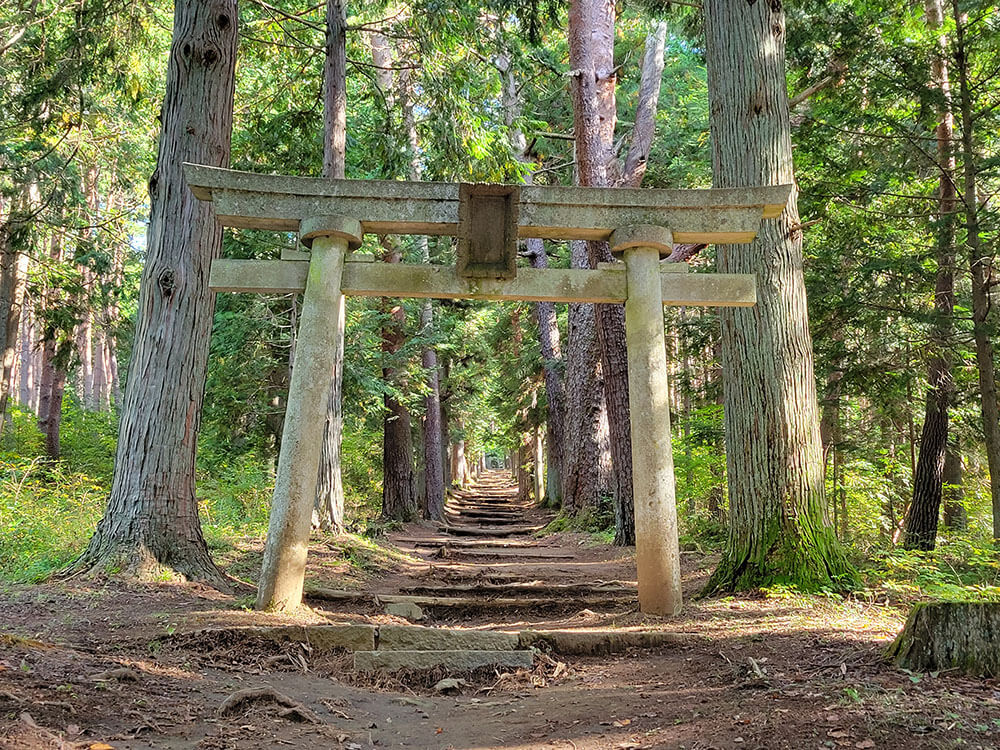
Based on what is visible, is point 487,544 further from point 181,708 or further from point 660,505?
point 181,708

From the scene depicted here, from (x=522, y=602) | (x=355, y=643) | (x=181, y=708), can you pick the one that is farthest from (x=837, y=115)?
(x=181, y=708)

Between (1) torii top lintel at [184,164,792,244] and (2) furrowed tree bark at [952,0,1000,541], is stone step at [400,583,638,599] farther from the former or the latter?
(2) furrowed tree bark at [952,0,1000,541]

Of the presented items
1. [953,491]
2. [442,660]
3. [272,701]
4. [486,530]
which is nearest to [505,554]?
[486,530]

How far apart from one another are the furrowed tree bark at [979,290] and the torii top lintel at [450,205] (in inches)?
173

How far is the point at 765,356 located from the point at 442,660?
3793mm

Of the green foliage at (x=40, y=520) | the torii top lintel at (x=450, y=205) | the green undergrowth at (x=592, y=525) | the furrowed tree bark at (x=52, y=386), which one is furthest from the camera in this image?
the green undergrowth at (x=592, y=525)

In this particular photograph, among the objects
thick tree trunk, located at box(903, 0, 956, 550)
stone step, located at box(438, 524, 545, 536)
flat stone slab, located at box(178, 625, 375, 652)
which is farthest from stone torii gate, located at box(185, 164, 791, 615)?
stone step, located at box(438, 524, 545, 536)

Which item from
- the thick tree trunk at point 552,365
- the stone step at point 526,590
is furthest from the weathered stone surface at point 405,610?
the thick tree trunk at point 552,365

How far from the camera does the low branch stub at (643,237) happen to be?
6.07m

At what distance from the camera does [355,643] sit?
4957 millimetres

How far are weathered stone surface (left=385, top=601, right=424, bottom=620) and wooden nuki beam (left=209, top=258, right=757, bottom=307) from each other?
10.2ft

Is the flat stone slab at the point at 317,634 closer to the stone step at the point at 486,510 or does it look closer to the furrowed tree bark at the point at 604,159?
the furrowed tree bark at the point at 604,159

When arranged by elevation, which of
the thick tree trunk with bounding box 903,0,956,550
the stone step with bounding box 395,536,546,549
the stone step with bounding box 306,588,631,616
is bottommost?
the stone step with bounding box 395,536,546,549

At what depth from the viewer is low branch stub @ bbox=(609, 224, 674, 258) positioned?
6066 millimetres
